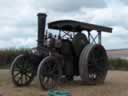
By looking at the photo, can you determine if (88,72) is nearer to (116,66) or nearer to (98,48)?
(98,48)

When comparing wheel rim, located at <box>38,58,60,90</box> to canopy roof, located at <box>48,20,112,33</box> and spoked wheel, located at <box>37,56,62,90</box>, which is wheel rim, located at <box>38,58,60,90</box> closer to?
spoked wheel, located at <box>37,56,62,90</box>

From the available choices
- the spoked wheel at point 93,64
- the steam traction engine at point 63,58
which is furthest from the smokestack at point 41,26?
the spoked wheel at point 93,64

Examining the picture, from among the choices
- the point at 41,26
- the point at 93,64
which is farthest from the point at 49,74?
the point at 93,64

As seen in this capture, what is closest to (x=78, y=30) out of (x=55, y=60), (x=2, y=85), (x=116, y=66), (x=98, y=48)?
(x=98, y=48)

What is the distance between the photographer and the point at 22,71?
17.3 m

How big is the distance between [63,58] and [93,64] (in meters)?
1.56

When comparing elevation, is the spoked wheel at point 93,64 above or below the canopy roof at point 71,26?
below

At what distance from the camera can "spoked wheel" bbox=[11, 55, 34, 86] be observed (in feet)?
55.6

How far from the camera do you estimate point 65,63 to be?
17969mm

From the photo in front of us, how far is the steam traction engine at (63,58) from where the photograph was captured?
1645cm

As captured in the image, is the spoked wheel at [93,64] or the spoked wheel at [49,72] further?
the spoked wheel at [93,64]

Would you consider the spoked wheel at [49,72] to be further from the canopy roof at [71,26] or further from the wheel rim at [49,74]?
the canopy roof at [71,26]

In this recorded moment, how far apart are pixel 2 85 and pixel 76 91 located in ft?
11.3

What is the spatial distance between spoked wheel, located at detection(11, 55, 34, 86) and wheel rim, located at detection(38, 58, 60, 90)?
113 centimetres
